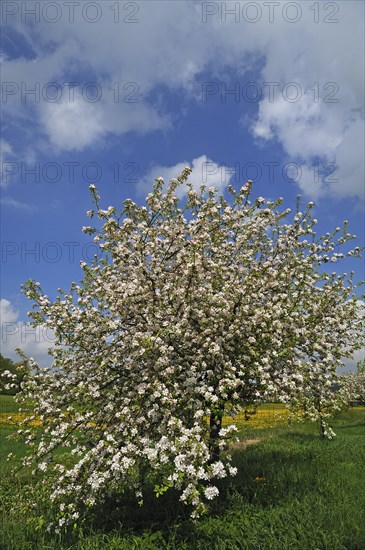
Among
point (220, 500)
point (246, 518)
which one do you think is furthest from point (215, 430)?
point (246, 518)

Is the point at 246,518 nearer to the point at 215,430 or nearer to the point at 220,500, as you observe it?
the point at 220,500

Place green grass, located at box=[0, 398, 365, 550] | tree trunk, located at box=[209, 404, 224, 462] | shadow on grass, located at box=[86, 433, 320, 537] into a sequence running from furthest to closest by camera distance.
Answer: shadow on grass, located at box=[86, 433, 320, 537] → tree trunk, located at box=[209, 404, 224, 462] → green grass, located at box=[0, 398, 365, 550]

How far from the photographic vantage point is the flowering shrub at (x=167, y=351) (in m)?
8.20

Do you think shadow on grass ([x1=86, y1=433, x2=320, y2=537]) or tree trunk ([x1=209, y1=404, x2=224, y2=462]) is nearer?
tree trunk ([x1=209, y1=404, x2=224, y2=462])

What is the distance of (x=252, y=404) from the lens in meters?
9.95

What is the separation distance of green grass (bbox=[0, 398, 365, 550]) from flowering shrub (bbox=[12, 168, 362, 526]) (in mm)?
647

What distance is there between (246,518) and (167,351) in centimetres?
402

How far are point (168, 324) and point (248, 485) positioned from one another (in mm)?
5461

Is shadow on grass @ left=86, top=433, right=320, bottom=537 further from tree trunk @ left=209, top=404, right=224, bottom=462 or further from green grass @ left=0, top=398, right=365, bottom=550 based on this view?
tree trunk @ left=209, top=404, right=224, bottom=462

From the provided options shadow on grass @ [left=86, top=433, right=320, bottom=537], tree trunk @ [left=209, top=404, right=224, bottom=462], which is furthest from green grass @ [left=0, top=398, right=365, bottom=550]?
tree trunk @ [left=209, top=404, right=224, bottom=462]

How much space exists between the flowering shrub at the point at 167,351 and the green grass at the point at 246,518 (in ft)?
2.12

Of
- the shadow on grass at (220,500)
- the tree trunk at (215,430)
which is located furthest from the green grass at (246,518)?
the tree trunk at (215,430)

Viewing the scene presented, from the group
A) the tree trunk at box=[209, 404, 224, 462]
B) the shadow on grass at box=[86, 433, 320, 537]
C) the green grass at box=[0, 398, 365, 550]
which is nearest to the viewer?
the green grass at box=[0, 398, 365, 550]

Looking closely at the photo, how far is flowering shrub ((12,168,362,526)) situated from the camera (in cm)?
820
